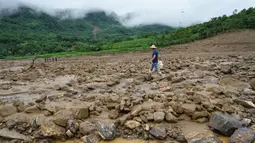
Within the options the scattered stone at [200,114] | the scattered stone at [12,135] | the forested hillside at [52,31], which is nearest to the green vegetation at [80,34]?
the forested hillside at [52,31]

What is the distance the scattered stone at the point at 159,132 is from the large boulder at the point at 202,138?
460 millimetres

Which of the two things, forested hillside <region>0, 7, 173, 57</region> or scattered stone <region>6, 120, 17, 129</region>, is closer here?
scattered stone <region>6, 120, 17, 129</region>

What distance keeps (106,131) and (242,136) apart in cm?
265

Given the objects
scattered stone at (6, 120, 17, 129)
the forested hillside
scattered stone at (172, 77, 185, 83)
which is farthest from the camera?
the forested hillside

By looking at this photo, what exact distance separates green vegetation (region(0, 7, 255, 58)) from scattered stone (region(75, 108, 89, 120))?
85.6 ft

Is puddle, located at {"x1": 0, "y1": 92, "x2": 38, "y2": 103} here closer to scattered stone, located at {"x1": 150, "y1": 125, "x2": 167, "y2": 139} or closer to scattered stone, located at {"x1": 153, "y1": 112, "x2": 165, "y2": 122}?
scattered stone, located at {"x1": 153, "y1": 112, "x2": 165, "y2": 122}

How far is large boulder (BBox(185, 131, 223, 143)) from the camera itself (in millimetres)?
3508

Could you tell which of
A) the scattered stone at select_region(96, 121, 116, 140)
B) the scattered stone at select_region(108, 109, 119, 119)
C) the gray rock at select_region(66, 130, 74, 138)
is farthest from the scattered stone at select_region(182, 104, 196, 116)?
the gray rock at select_region(66, 130, 74, 138)

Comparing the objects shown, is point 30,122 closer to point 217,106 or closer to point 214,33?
point 217,106

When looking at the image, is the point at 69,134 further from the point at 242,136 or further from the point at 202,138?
the point at 242,136

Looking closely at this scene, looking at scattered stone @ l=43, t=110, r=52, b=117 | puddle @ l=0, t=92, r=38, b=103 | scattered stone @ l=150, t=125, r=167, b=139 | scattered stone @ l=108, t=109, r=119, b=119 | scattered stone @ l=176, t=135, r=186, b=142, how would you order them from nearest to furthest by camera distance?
scattered stone @ l=176, t=135, r=186, b=142 < scattered stone @ l=150, t=125, r=167, b=139 < scattered stone @ l=108, t=109, r=119, b=119 < scattered stone @ l=43, t=110, r=52, b=117 < puddle @ l=0, t=92, r=38, b=103

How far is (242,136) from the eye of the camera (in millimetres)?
3438

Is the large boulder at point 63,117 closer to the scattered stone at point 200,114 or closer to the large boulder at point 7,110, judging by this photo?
the large boulder at point 7,110

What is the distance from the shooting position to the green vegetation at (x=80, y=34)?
94.5ft
